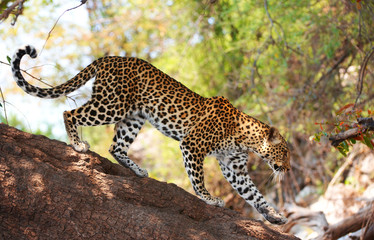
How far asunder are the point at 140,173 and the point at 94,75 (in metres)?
1.53

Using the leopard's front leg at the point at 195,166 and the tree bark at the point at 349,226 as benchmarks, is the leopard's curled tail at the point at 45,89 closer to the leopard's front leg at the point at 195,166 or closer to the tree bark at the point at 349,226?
the leopard's front leg at the point at 195,166

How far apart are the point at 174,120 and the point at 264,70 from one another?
8.96 meters

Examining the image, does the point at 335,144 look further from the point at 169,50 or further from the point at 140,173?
the point at 169,50

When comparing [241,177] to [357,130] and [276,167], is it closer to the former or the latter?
[276,167]

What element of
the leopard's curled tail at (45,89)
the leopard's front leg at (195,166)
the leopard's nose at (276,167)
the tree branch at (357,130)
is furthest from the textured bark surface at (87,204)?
the tree branch at (357,130)

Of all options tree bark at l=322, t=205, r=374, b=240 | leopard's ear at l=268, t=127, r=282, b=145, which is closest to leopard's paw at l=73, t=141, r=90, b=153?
leopard's ear at l=268, t=127, r=282, b=145

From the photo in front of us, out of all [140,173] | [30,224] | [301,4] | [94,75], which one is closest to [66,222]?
[30,224]

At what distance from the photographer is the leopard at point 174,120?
642cm

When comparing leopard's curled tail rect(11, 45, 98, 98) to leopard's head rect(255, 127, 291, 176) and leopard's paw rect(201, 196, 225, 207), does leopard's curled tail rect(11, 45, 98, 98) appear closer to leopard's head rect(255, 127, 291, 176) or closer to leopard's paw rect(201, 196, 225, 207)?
leopard's paw rect(201, 196, 225, 207)

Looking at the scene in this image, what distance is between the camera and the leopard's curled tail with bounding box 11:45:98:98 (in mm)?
5945

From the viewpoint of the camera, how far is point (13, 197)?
15.9 ft

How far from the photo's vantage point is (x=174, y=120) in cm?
684

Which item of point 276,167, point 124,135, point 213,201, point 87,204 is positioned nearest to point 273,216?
point 276,167

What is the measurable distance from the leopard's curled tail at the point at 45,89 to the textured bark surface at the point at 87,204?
2.61 feet
